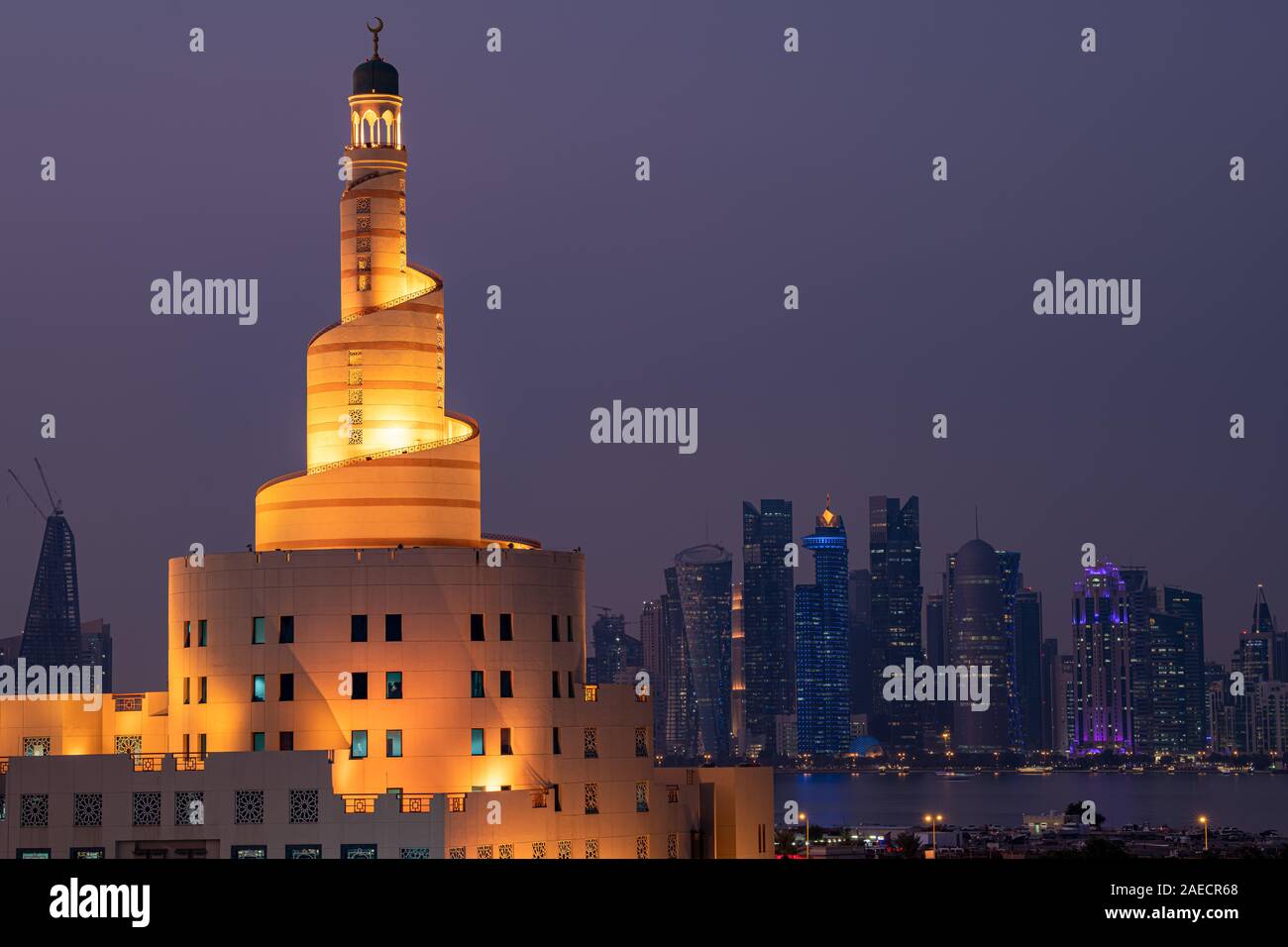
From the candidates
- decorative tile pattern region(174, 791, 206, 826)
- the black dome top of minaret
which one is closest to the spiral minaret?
the black dome top of minaret

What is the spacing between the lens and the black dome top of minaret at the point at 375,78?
91125mm

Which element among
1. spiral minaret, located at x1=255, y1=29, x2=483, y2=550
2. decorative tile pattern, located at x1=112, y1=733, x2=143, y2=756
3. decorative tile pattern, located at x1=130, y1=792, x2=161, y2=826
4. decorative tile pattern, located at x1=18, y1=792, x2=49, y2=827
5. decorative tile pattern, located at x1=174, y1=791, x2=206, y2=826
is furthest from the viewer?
decorative tile pattern, located at x1=112, y1=733, x2=143, y2=756

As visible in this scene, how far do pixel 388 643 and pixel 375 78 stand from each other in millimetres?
24380

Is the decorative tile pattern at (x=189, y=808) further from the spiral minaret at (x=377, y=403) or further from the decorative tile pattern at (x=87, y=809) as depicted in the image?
→ the spiral minaret at (x=377, y=403)

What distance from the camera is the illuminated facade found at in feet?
276

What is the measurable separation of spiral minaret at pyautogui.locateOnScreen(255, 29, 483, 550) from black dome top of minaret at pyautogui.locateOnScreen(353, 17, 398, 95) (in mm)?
60

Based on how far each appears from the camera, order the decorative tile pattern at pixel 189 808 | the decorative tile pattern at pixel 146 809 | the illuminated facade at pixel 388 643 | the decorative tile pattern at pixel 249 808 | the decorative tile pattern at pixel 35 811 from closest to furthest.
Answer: the decorative tile pattern at pixel 249 808, the decorative tile pattern at pixel 189 808, the decorative tile pattern at pixel 146 809, the decorative tile pattern at pixel 35 811, the illuminated facade at pixel 388 643

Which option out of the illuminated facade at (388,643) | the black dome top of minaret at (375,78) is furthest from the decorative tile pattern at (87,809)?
the black dome top of minaret at (375,78)

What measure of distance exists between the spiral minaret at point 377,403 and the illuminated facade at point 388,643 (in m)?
0.09

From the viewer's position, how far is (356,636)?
84.8m

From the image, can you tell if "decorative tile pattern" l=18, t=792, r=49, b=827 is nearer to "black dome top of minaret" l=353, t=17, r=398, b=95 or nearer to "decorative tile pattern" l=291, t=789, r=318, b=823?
"decorative tile pattern" l=291, t=789, r=318, b=823
